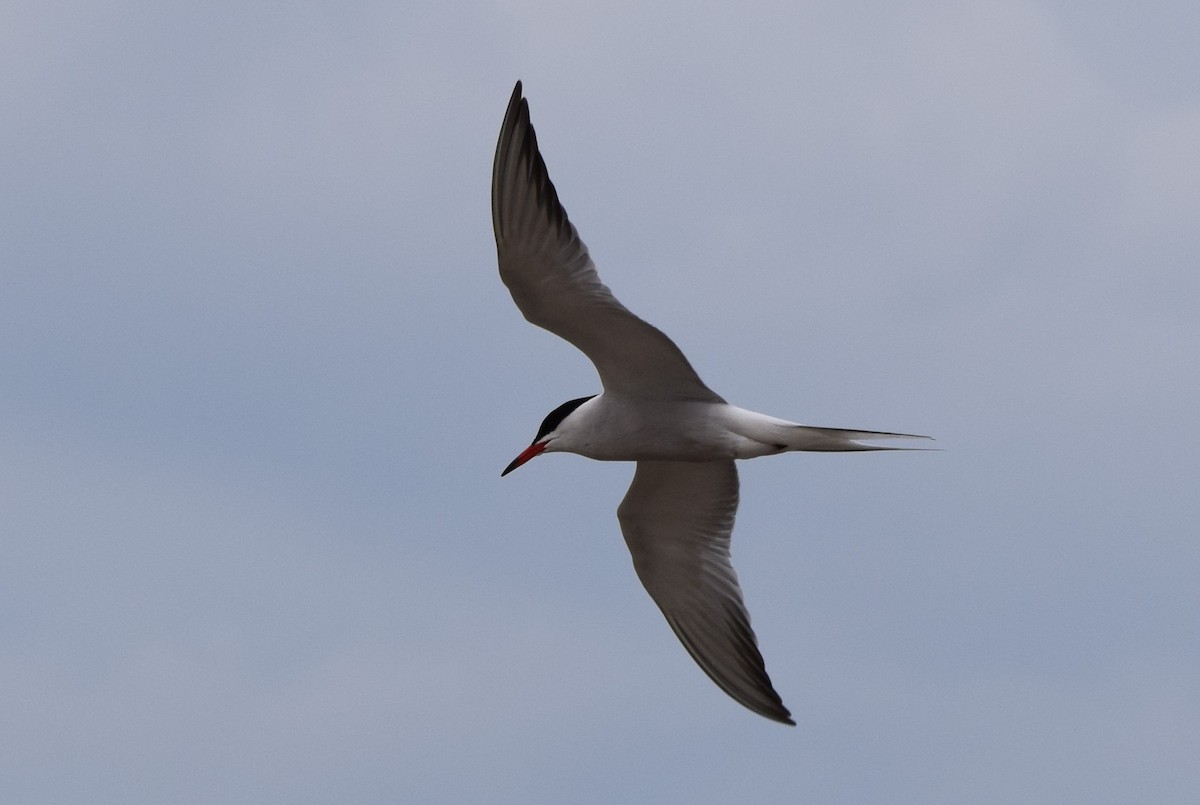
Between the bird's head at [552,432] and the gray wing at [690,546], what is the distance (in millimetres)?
896

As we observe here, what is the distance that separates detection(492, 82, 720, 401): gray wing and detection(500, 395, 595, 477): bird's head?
16.2 inches

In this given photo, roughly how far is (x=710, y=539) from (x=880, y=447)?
1.91m

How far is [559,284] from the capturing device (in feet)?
28.9

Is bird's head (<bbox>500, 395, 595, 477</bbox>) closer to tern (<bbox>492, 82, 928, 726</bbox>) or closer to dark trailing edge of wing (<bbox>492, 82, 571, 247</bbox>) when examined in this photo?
tern (<bbox>492, 82, 928, 726</bbox>)

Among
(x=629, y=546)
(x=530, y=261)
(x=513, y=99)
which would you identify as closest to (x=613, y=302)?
(x=530, y=261)

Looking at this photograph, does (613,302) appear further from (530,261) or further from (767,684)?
(767,684)

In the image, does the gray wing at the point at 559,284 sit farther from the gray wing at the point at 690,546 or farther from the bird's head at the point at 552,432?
the gray wing at the point at 690,546

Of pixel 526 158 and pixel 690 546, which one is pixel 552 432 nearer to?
pixel 690 546

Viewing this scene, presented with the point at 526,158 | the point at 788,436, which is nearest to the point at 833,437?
the point at 788,436

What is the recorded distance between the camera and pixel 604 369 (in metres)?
9.44

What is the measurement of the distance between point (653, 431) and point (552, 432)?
0.70m

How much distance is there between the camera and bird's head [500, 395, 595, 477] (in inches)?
383

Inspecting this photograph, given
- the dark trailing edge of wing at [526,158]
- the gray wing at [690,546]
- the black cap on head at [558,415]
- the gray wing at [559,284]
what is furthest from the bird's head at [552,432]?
the dark trailing edge of wing at [526,158]

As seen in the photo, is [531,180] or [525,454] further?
[525,454]
